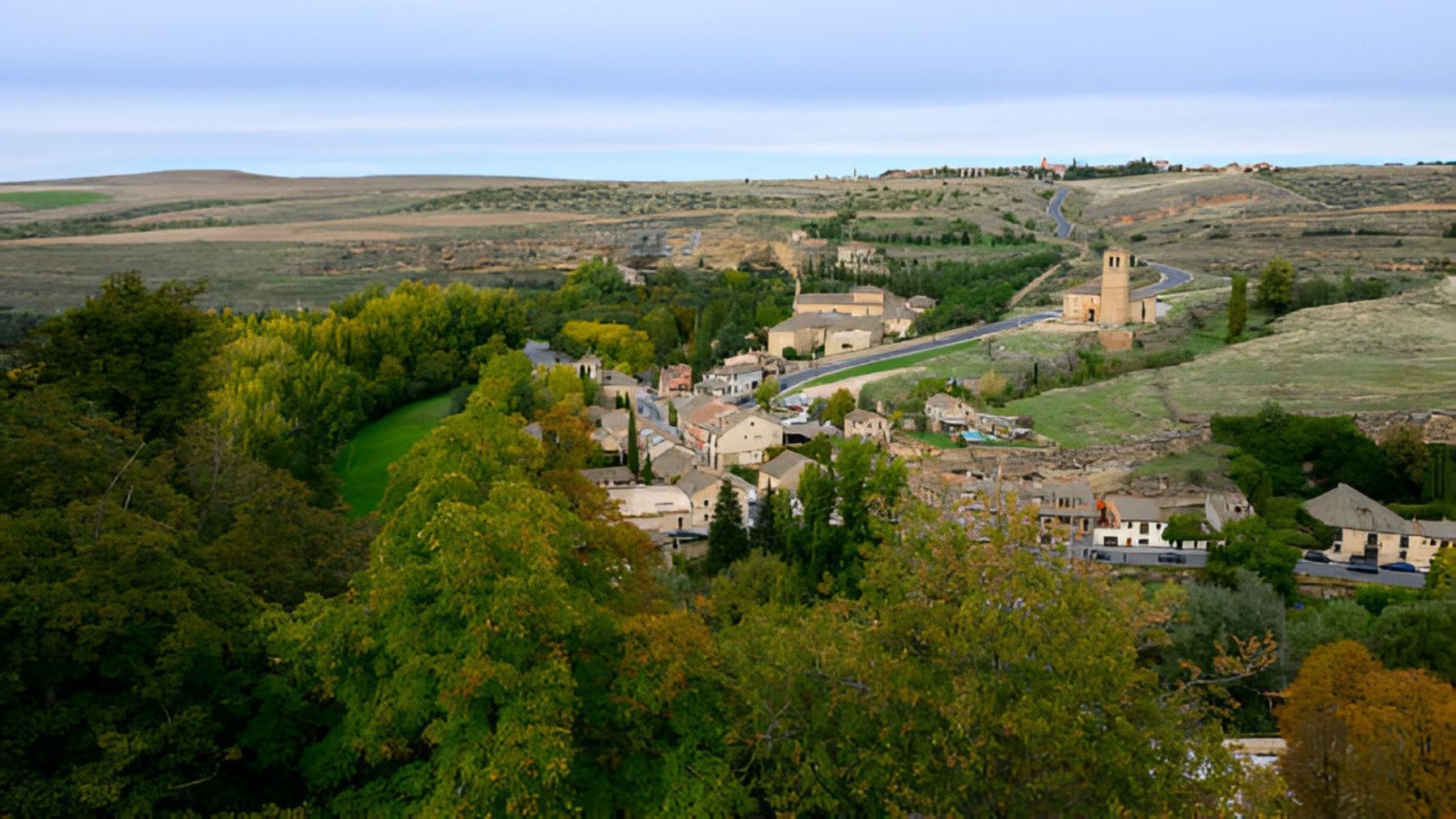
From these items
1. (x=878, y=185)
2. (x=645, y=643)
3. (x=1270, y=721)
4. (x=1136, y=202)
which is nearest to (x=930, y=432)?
(x=1270, y=721)

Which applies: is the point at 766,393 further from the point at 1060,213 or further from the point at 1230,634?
the point at 1060,213

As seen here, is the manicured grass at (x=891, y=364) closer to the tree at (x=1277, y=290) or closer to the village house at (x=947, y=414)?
the village house at (x=947, y=414)

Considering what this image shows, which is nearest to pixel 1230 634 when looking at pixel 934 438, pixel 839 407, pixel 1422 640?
pixel 1422 640

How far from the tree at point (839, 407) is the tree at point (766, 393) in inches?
150

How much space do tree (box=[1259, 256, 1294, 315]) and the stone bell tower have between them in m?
5.66

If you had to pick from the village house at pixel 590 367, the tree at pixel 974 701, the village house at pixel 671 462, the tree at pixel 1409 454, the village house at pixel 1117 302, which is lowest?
the village house at pixel 671 462

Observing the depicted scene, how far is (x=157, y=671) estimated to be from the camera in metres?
10.5

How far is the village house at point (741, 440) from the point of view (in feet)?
128

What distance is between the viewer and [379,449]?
4103 centimetres

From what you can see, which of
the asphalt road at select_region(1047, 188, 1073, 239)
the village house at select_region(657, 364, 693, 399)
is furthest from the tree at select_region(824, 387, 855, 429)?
the asphalt road at select_region(1047, 188, 1073, 239)

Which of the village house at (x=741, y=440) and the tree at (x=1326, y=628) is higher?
the tree at (x=1326, y=628)

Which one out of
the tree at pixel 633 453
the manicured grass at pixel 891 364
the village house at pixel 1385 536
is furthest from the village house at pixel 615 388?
the village house at pixel 1385 536

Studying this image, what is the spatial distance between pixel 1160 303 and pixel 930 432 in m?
19.6

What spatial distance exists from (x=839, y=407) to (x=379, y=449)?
15476 millimetres
